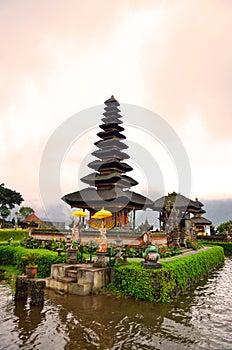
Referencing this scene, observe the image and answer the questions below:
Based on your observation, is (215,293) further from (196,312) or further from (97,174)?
(97,174)

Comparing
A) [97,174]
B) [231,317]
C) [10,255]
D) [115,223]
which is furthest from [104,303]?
[97,174]

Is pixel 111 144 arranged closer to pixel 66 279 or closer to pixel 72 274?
pixel 72 274

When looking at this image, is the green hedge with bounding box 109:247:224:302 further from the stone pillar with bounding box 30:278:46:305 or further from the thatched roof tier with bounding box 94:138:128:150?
the thatched roof tier with bounding box 94:138:128:150

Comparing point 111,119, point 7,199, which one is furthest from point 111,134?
point 7,199

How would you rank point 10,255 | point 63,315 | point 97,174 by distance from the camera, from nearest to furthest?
point 63,315
point 10,255
point 97,174

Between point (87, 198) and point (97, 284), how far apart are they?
16.1 metres

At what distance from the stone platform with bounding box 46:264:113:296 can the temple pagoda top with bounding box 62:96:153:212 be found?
13.5m

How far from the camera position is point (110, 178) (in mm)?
28297

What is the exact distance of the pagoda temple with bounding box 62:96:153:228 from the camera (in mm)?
27266

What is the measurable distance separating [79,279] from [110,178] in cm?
1688

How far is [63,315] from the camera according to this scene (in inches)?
356

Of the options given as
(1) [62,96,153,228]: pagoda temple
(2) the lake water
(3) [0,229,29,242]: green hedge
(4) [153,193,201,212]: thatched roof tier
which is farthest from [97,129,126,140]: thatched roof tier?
(2) the lake water

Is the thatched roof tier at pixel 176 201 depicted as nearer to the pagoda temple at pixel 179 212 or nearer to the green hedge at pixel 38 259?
the pagoda temple at pixel 179 212

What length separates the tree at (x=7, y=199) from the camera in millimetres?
66562
